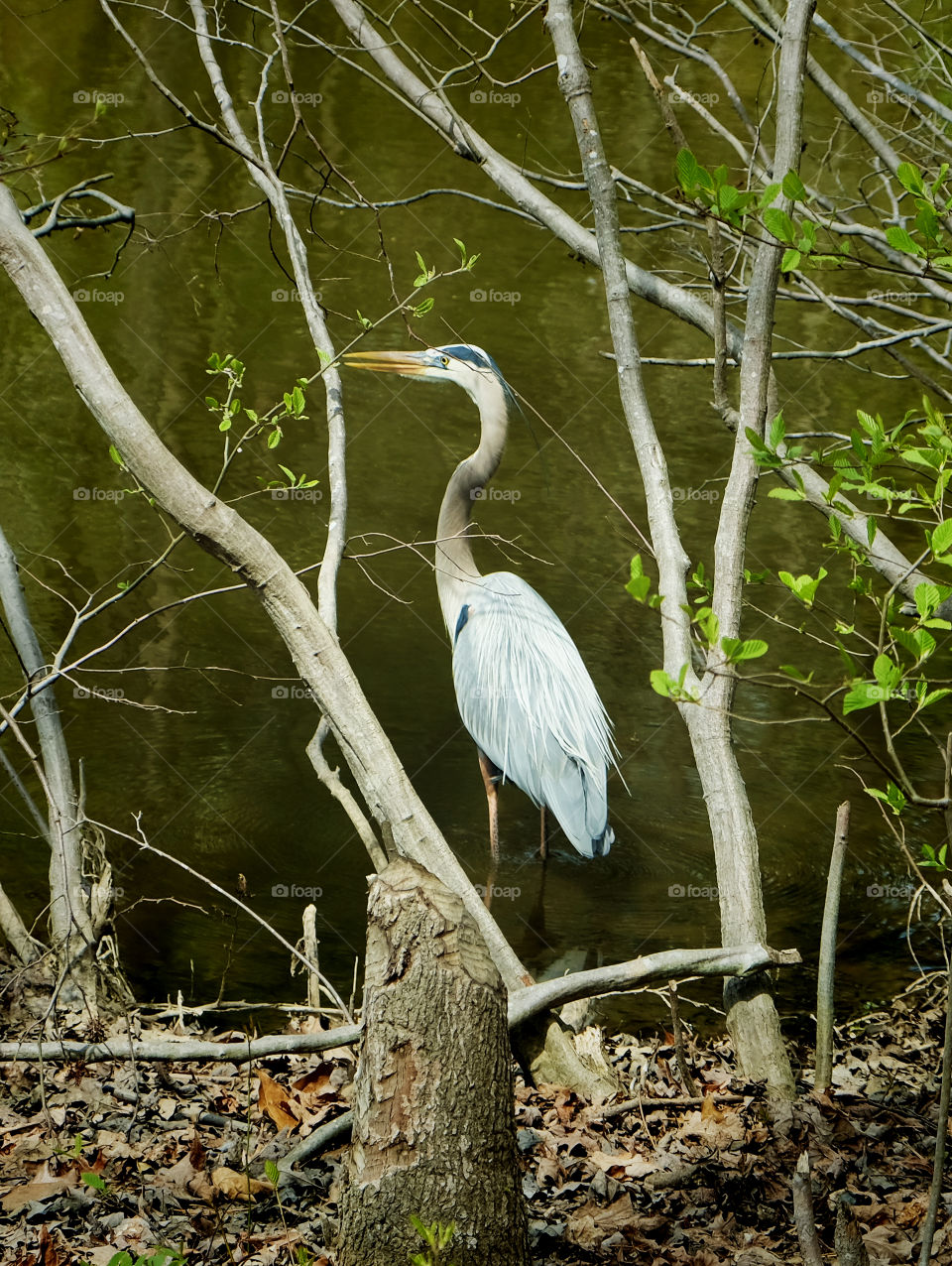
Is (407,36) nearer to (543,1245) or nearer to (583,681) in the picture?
(583,681)

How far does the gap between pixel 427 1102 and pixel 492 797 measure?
12.1ft

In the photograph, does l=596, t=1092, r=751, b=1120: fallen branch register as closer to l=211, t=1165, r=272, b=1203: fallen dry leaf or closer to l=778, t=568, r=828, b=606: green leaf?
l=211, t=1165, r=272, b=1203: fallen dry leaf

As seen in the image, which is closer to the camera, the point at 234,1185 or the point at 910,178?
the point at 910,178

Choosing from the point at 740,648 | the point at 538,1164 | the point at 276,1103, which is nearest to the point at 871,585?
the point at 740,648

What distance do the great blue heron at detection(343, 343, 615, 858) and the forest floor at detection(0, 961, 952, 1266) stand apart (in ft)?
6.86

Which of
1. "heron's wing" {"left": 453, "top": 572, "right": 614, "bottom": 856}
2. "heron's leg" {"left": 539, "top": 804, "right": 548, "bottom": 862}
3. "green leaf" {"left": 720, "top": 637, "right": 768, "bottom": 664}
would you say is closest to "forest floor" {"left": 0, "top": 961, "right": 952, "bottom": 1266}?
"green leaf" {"left": 720, "top": 637, "right": 768, "bottom": 664}

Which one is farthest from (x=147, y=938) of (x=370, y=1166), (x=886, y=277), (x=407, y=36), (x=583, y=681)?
(x=407, y=36)

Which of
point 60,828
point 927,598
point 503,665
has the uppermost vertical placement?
point 503,665

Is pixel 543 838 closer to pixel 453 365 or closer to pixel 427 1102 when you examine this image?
pixel 453 365

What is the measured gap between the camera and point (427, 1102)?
222cm

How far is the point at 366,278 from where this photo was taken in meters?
13.9

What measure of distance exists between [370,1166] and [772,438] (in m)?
1.65

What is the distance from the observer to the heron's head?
5941 mm

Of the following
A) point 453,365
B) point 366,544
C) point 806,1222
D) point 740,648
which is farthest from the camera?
point 453,365
